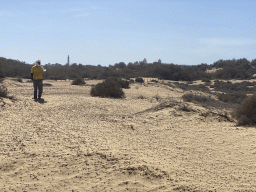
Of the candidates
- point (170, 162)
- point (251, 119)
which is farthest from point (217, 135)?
point (170, 162)

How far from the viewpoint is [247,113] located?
8805mm

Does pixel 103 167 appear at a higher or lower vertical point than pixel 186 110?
lower

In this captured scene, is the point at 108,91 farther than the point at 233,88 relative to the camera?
No

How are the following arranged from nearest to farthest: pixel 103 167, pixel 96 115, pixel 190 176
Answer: pixel 190 176, pixel 103 167, pixel 96 115

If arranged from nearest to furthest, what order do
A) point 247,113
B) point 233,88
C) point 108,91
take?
point 247,113
point 108,91
point 233,88

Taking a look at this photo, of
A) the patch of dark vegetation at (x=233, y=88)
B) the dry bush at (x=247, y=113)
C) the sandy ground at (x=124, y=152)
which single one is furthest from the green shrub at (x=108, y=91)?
the patch of dark vegetation at (x=233, y=88)

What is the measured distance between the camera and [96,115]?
10000 millimetres

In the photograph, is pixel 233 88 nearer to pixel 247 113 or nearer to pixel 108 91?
pixel 108 91

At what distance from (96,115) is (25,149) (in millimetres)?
4234

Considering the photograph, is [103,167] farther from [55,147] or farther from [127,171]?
[55,147]

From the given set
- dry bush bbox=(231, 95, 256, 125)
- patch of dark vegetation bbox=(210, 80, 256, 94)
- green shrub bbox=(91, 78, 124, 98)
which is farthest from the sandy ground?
patch of dark vegetation bbox=(210, 80, 256, 94)

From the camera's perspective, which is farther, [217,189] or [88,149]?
[88,149]

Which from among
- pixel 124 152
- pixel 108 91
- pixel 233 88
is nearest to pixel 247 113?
pixel 124 152

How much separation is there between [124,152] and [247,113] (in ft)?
15.8
